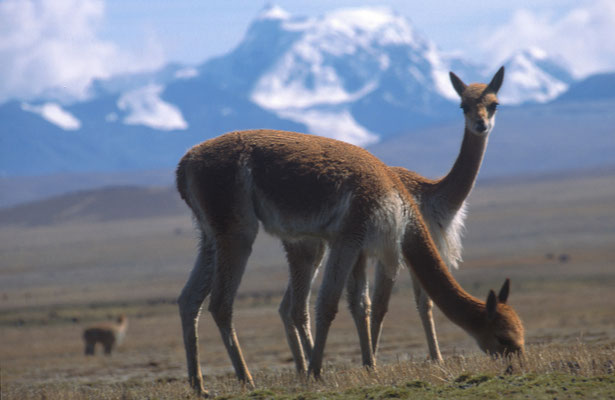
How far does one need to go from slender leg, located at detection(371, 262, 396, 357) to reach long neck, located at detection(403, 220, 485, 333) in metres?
0.95

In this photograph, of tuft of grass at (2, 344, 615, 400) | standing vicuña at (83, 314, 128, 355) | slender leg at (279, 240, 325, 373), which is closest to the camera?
tuft of grass at (2, 344, 615, 400)

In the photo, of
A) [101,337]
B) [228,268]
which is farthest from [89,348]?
[228,268]

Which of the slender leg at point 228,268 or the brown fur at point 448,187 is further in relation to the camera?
the brown fur at point 448,187

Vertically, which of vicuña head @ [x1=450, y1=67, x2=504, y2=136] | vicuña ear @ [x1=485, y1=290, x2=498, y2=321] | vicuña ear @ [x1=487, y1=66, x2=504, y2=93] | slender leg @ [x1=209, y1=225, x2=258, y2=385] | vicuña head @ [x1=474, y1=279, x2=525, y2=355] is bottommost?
vicuña head @ [x1=474, y1=279, x2=525, y2=355]

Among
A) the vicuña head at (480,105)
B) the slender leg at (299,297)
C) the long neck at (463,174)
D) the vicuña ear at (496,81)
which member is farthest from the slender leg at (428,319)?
the vicuña ear at (496,81)

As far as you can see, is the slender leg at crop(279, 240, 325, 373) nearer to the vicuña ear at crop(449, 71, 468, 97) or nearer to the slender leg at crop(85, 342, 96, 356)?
the vicuña ear at crop(449, 71, 468, 97)

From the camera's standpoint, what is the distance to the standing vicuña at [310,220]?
7289 mm

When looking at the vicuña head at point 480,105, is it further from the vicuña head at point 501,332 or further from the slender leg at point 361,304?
the vicuña head at point 501,332

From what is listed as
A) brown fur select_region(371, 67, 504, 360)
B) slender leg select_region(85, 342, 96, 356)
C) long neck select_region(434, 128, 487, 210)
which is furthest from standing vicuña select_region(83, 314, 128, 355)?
long neck select_region(434, 128, 487, 210)

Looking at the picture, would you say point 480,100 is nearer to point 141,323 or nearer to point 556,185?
point 141,323

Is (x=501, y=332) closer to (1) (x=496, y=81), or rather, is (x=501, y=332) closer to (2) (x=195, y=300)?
(2) (x=195, y=300)

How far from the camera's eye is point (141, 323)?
94.1ft

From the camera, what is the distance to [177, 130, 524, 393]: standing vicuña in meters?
7.29

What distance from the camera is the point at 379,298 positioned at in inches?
340
